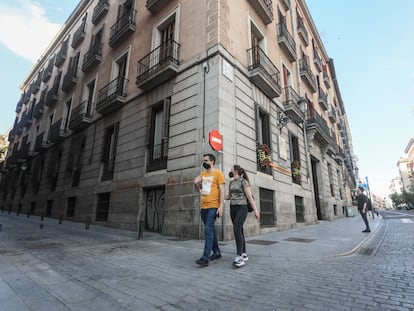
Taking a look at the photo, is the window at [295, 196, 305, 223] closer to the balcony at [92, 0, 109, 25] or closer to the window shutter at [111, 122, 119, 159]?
the window shutter at [111, 122, 119, 159]

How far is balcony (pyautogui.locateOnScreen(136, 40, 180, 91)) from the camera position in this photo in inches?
353

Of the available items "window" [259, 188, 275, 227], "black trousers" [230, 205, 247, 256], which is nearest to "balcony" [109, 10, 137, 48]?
"window" [259, 188, 275, 227]

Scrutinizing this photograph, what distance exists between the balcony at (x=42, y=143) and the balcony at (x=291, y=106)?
17.9 m

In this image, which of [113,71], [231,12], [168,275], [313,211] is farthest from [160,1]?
[313,211]

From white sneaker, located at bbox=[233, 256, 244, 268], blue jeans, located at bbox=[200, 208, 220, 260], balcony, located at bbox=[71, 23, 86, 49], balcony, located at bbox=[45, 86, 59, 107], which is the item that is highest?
balcony, located at bbox=[71, 23, 86, 49]

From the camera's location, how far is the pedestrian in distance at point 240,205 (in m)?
3.76

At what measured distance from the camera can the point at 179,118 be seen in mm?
8398

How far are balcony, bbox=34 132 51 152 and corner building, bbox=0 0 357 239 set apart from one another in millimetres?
198

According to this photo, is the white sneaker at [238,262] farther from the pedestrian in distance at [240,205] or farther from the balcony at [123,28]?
the balcony at [123,28]

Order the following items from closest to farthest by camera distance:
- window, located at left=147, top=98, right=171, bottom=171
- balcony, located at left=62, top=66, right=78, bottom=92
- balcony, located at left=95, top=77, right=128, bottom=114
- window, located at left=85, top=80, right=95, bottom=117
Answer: window, located at left=147, top=98, right=171, bottom=171 → balcony, located at left=95, top=77, right=128, bottom=114 → window, located at left=85, top=80, right=95, bottom=117 → balcony, located at left=62, top=66, right=78, bottom=92

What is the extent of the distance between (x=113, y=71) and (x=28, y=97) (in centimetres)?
2235

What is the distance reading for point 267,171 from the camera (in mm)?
9609

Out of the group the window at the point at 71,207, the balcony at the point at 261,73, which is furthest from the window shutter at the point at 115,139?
the balcony at the point at 261,73

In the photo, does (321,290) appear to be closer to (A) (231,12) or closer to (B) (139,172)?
(B) (139,172)
